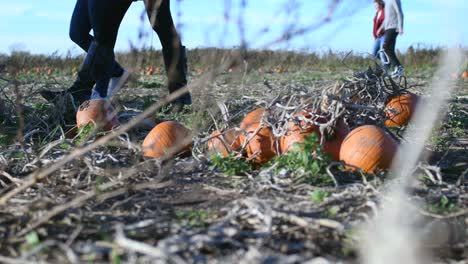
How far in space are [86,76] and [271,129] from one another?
2.75 meters

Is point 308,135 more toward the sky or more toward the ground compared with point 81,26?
more toward the ground

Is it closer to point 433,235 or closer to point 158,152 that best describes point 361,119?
point 158,152

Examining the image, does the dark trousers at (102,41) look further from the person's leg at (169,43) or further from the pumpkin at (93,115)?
the pumpkin at (93,115)

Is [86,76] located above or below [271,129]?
above

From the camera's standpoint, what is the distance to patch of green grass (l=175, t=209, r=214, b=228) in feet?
8.04

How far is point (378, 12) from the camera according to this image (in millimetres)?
12531

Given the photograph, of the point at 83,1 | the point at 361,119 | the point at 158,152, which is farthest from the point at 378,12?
the point at 158,152

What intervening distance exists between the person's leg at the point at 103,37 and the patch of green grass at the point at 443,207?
11.8 feet

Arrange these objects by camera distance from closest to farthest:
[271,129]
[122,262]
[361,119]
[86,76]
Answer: [122,262], [271,129], [361,119], [86,76]

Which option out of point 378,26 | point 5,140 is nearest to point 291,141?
point 5,140

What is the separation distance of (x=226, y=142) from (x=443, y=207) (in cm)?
146

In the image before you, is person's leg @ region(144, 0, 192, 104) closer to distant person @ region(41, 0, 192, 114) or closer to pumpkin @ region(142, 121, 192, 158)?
distant person @ region(41, 0, 192, 114)

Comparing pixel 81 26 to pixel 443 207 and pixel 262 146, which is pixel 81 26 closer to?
pixel 262 146

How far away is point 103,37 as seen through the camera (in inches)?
217
